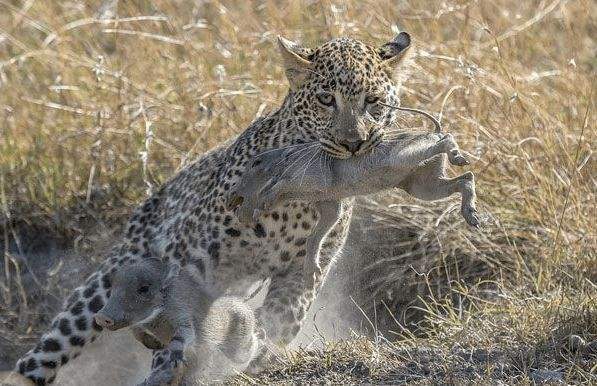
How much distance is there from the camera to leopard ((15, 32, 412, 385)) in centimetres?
571

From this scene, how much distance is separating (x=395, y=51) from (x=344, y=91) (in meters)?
0.53

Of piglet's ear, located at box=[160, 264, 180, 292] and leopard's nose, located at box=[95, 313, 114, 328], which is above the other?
piglet's ear, located at box=[160, 264, 180, 292]

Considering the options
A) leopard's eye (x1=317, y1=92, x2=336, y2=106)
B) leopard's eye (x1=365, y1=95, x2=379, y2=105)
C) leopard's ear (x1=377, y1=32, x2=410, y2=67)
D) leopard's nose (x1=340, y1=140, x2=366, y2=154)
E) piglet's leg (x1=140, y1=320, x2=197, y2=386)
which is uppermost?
leopard's ear (x1=377, y1=32, x2=410, y2=67)

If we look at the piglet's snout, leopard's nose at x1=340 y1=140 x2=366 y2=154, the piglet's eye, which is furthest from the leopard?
the piglet's snout

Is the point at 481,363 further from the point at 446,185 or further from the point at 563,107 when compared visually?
the point at 563,107

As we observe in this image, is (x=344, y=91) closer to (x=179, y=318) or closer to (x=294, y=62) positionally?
(x=294, y=62)

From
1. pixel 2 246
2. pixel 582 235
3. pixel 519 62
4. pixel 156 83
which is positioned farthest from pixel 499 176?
pixel 2 246

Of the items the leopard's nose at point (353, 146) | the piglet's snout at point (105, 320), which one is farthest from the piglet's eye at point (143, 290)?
the leopard's nose at point (353, 146)

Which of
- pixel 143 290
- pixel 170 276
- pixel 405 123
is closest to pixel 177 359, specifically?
pixel 143 290

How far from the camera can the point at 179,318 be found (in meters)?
5.46

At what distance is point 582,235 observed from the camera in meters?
6.63

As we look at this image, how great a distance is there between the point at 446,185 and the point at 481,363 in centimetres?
78

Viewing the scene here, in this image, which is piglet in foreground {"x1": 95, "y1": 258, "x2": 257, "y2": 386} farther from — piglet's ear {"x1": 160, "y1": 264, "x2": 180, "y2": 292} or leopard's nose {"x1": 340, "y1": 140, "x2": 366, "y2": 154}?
leopard's nose {"x1": 340, "y1": 140, "x2": 366, "y2": 154}

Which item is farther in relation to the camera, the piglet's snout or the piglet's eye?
the piglet's eye
